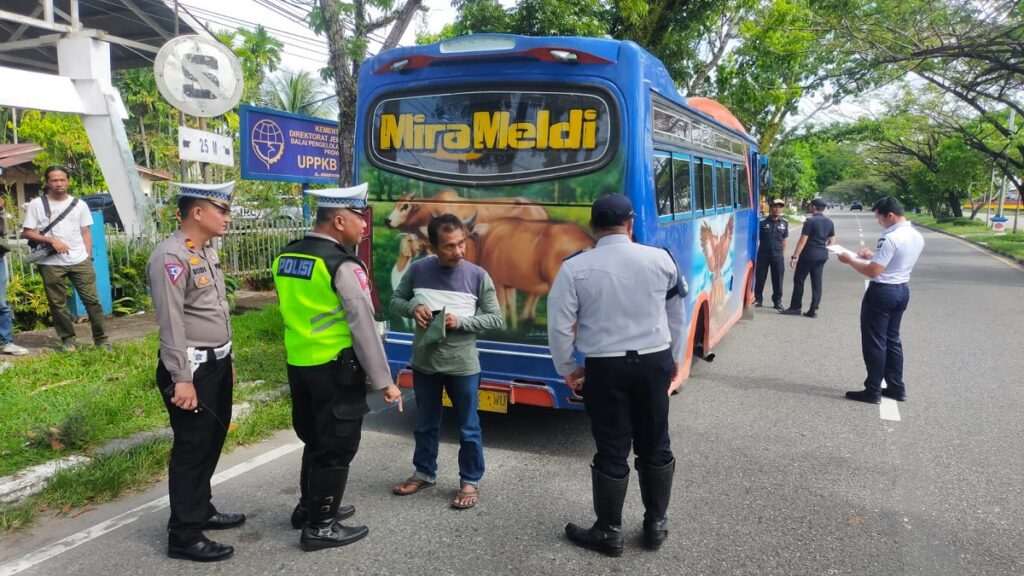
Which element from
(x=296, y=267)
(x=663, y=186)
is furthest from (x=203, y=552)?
(x=663, y=186)

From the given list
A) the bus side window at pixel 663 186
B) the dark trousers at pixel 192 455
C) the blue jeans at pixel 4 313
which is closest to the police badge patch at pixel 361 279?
the dark trousers at pixel 192 455

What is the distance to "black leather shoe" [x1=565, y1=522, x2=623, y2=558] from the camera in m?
3.48

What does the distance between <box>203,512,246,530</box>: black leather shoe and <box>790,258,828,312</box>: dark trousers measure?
9.01 metres

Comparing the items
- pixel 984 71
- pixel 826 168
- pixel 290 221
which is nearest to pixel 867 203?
pixel 826 168

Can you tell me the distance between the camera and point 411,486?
4.21m

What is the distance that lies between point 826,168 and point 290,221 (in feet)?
311

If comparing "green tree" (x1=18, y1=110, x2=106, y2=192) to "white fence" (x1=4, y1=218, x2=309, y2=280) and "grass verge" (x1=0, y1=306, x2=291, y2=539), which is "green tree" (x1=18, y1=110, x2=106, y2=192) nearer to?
"white fence" (x1=4, y1=218, x2=309, y2=280)

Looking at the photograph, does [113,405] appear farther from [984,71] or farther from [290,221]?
[984,71]

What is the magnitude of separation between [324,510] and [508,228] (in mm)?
2209

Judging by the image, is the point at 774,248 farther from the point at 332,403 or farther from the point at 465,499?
the point at 332,403

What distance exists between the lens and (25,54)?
51.6 ft

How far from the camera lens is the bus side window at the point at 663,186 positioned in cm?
490

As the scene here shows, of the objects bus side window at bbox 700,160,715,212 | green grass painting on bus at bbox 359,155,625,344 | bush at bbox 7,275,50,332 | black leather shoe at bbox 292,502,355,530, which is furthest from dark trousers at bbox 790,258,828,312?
bush at bbox 7,275,50,332

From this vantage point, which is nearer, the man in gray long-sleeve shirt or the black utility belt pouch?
the black utility belt pouch
